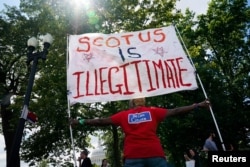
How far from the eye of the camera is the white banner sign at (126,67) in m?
7.25

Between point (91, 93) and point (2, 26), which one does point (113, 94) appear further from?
point (2, 26)

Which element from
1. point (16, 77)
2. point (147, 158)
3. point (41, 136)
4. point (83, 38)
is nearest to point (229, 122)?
point (41, 136)

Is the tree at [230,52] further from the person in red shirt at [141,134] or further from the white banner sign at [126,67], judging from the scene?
the person in red shirt at [141,134]

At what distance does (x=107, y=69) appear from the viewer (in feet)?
24.8

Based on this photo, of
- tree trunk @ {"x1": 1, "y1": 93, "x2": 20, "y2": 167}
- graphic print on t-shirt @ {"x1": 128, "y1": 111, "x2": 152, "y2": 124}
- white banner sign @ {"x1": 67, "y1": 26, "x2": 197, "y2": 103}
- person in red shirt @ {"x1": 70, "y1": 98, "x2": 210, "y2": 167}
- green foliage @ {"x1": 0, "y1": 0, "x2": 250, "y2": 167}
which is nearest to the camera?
person in red shirt @ {"x1": 70, "y1": 98, "x2": 210, "y2": 167}

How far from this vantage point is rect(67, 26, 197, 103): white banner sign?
23.8 ft

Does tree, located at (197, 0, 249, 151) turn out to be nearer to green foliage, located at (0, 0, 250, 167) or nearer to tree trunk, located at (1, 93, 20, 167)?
green foliage, located at (0, 0, 250, 167)

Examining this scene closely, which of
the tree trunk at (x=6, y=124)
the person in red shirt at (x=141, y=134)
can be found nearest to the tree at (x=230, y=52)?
the tree trunk at (x=6, y=124)

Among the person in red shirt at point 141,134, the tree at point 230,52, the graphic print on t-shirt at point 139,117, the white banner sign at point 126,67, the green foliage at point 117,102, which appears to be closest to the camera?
the person in red shirt at point 141,134

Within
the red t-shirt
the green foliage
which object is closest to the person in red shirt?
the red t-shirt

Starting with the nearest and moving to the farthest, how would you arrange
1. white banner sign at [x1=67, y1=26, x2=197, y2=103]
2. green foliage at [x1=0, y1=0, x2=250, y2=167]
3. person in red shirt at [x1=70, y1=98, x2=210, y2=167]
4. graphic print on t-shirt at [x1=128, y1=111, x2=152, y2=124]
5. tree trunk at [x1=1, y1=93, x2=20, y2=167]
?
1. person in red shirt at [x1=70, y1=98, x2=210, y2=167]
2. graphic print on t-shirt at [x1=128, y1=111, x2=152, y2=124]
3. white banner sign at [x1=67, y1=26, x2=197, y2=103]
4. green foliage at [x1=0, y1=0, x2=250, y2=167]
5. tree trunk at [x1=1, y1=93, x2=20, y2=167]

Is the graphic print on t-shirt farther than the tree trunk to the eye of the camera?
No

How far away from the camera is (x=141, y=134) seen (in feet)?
16.8

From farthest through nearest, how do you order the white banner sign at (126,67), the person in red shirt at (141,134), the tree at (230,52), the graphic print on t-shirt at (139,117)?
the tree at (230,52)
the white banner sign at (126,67)
the graphic print on t-shirt at (139,117)
the person in red shirt at (141,134)
